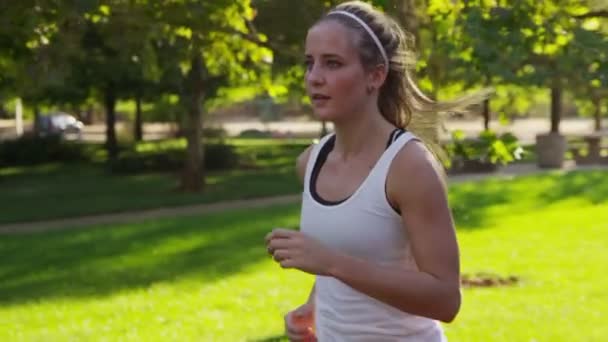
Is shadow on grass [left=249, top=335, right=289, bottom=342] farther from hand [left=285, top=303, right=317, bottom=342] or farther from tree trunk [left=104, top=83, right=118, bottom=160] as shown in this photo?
tree trunk [left=104, top=83, right=118, bottom=160]

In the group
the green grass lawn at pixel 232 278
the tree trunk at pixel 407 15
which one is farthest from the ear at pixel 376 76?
the tree trunk at pixel 407 15

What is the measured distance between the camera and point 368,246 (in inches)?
95.4

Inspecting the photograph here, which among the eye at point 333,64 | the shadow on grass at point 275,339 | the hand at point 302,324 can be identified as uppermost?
the eye at point 333,64

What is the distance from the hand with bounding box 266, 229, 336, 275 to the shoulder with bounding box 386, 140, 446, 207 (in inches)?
8.0

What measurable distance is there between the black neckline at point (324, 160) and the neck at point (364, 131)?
0.03 m

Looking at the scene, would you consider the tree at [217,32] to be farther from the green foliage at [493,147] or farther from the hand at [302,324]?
the hand at [302,324]

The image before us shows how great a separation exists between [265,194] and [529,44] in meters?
14.1

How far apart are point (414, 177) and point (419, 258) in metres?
0.18

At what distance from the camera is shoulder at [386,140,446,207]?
2.33 m

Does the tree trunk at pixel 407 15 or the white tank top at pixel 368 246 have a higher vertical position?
the tree trunk at pixel 407 15

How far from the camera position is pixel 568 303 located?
27.7ft

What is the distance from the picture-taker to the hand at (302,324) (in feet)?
9.05

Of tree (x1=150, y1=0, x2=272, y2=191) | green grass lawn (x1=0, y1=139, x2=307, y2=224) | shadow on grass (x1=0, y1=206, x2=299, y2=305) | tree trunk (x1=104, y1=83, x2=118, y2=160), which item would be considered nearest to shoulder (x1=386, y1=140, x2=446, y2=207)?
tree (x1=150, y1=0, x2=272, y2=191)

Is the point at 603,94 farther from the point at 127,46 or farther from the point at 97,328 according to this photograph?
the point at 97,328
